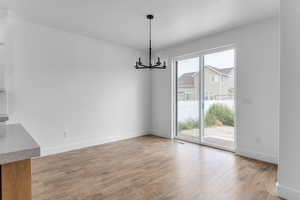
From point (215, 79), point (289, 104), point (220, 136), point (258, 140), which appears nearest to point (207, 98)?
point (215, 79)

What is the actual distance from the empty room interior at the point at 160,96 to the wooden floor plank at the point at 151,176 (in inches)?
0.8

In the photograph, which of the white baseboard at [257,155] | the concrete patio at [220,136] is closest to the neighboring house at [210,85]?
the concrete patio at [220,136]

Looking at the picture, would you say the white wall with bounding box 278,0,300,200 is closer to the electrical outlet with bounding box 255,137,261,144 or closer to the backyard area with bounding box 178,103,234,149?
the electrical outlet with bounding box 255,137,261,144

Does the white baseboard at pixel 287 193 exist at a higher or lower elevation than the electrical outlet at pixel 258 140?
lower

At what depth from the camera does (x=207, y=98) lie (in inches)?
178

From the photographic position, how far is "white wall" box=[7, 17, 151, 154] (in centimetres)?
349

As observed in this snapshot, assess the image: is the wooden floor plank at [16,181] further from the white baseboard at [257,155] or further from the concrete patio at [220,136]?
the concrete patio at [220,136]

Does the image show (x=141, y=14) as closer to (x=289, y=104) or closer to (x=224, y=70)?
(x=224, y=70)

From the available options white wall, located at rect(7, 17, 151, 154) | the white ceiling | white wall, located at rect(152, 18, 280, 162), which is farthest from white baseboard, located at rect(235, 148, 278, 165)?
white wall, located at rect(7, 17, 151, 154)

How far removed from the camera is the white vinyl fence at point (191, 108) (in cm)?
423

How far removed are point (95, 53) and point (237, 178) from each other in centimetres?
422

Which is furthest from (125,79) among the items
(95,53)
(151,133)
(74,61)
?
(151,133)

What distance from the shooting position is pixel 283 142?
7.19 feet

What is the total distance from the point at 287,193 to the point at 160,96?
3.94 metres
